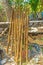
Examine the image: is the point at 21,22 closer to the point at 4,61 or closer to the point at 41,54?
the point at 4,61

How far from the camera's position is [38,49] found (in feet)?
11.6

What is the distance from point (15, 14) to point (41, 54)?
94 centimetres

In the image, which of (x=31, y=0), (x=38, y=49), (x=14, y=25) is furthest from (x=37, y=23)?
(x=14, y=25)

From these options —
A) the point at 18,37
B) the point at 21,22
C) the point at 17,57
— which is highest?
the point at 21,22

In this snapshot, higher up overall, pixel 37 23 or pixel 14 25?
pixel 14 25

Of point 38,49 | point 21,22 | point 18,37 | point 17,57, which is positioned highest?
point 21,22

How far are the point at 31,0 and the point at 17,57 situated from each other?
1.97 meters

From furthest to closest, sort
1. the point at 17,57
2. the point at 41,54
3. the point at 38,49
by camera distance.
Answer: the point at 38,49
the point at 41,54
the point at 17,57

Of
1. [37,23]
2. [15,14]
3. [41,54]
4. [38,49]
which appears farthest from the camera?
[37,23]

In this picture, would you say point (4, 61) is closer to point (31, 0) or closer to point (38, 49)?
point (38, 49)

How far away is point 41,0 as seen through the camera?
4.44 meters

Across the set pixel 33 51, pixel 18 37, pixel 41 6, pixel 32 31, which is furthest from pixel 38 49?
pixel 41 6

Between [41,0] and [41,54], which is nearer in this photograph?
[41,54]

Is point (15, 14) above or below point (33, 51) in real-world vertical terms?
above
